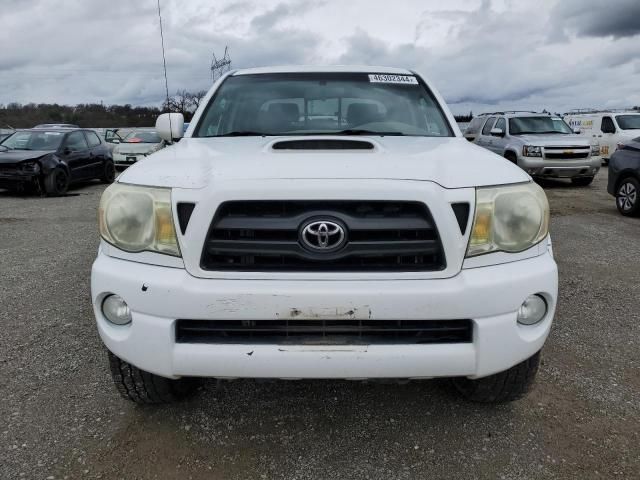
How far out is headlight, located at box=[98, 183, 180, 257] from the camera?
211cm

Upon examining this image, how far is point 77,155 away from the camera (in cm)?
1286

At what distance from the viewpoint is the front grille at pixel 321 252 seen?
2.04 meters

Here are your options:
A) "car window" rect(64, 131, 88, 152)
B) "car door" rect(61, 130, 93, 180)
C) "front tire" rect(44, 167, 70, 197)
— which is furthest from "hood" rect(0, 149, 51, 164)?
"car window" rect(64, 131, 88, 152)

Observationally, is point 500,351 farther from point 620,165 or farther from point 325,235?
point 620,165

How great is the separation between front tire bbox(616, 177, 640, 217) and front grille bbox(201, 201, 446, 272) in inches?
313

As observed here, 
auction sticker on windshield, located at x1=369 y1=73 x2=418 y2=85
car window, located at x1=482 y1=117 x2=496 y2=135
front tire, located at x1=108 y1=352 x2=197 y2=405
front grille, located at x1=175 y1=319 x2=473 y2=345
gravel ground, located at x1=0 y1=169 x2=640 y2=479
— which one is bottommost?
gravel ground, located at x1=0 y1=169 x2=640 y2=479

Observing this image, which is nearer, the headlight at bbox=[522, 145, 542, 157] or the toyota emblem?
the toyota emblem

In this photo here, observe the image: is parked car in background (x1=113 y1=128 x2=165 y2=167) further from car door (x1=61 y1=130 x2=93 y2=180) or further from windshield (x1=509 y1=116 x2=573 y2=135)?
windshield (x1=509 y1=116 x2=573 y2=135)

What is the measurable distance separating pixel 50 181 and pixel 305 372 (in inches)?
453

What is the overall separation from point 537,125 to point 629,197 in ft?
17.7

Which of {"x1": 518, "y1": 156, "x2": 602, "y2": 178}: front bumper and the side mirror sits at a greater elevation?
the side mirror

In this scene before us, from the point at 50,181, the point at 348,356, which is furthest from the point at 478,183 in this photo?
the point at 50,181

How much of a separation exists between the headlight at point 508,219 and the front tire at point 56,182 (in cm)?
1173

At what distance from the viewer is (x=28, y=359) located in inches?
131
